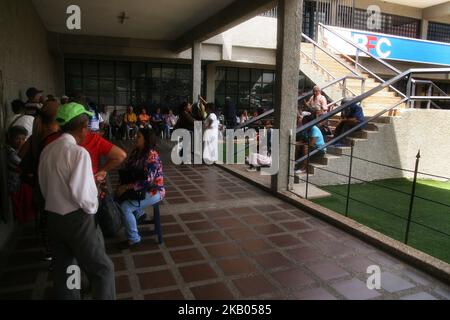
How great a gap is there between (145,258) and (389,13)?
19.7 meters

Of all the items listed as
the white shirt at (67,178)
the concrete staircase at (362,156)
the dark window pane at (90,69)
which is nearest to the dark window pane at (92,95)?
the dark window pane at (90,69)

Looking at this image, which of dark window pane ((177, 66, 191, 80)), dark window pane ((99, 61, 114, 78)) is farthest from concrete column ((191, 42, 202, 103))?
dark window pane ((99, 61, 114, 78))

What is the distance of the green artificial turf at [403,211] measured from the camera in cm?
434

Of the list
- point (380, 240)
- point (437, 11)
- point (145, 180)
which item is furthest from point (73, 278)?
point (437, 11)

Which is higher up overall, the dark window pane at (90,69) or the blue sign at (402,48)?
the blue sign at (402,48)

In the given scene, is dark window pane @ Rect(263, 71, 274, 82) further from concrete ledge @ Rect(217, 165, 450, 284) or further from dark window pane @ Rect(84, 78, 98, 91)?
concrete ledge @ Rect(217, 165, 450, 284)

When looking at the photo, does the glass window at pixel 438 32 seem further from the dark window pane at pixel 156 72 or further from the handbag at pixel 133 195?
the handbag at pixel 133 195

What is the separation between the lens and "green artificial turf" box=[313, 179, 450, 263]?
4344mm

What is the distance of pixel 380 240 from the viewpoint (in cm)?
403

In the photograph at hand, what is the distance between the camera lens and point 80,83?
49.7 feet

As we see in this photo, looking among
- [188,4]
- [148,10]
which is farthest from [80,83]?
[188,4]

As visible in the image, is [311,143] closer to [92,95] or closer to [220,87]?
[220,87]
